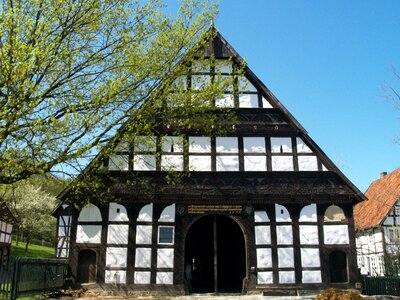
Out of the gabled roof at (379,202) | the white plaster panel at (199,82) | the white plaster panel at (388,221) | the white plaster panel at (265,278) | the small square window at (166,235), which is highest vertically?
the white plaster panel at (199,82)

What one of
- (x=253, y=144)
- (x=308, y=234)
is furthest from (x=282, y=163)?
(x=308, y=234)

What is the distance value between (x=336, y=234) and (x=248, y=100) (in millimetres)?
7411

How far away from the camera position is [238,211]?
18.8 m

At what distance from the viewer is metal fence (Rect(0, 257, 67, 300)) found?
13352mm

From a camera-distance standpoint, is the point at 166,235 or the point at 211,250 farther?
the point at 211,250

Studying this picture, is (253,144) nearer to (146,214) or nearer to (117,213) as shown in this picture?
(146,214)

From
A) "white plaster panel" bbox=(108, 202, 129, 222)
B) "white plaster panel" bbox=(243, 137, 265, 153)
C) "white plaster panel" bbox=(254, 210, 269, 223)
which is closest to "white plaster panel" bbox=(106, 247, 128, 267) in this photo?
"white plaster panel" bbox=(108, 202, 129, 222)

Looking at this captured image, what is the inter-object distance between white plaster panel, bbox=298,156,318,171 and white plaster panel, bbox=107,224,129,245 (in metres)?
8.46

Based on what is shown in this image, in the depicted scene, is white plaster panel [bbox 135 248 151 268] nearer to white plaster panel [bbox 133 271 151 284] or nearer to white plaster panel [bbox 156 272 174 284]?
white plaster panel [bbox 133 271 151 284]

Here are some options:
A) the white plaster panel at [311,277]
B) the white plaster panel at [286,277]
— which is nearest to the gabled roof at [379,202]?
the white plaster panel at [311,277]

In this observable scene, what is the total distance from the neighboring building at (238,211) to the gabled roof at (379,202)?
14267 millimetres

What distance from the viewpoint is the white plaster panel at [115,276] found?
58.9 ft

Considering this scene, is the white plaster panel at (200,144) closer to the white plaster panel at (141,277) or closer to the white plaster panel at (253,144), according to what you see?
the white plaster panel at (253,144)

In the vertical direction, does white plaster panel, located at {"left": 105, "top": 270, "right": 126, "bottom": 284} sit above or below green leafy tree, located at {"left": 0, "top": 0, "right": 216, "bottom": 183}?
below
